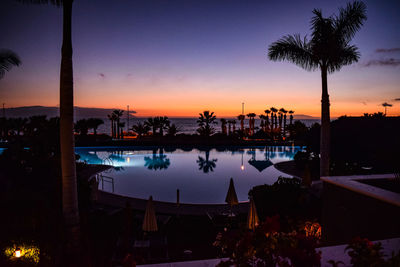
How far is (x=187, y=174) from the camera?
60.9 ft

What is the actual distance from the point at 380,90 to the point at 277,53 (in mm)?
18836

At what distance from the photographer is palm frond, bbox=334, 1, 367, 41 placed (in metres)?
9.41

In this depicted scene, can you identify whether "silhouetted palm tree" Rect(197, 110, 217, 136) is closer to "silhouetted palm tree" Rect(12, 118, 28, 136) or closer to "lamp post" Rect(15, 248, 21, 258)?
"silhouetted palm tree" Rect(12, 118, 28, 136)

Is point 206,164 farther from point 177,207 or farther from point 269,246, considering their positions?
point 269,246

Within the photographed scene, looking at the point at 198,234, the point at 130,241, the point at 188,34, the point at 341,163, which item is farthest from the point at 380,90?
the point at 130,241

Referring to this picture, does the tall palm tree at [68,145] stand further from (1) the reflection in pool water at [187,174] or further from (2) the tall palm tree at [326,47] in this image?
(2) the tall palm tree at [326,47]

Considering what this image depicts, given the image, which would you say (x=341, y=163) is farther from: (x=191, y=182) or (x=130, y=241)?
(x=130, y=241)

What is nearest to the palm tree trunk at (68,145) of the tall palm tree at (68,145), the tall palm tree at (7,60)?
the tall palm tree at (68,145)

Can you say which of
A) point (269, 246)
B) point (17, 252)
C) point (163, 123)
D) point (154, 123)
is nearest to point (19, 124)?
point (154, 123)

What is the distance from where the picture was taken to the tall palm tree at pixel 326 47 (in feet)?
31.2

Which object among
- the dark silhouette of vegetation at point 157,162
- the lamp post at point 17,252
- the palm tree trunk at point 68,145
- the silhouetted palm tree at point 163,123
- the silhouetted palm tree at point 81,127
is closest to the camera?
the lamp post at point 17,252

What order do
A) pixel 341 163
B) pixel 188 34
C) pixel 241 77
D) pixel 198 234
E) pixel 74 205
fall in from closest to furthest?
pixel 74 205
pixel 198 234
pixel 341 163
pixel 188 34
pixel 241 77

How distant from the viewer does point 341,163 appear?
48.9ft

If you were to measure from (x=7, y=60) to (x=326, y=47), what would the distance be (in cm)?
1213
